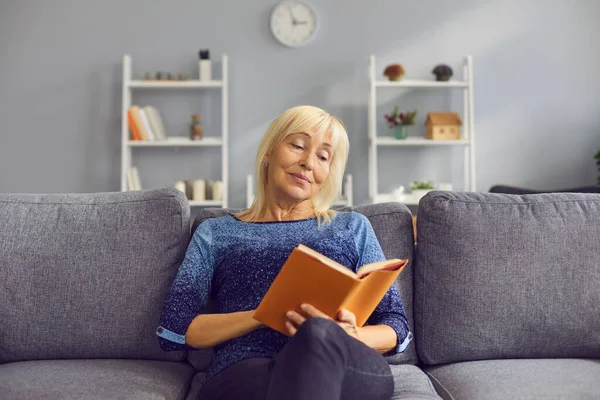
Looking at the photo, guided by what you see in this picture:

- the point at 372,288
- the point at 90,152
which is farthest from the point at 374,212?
the point at 90,152

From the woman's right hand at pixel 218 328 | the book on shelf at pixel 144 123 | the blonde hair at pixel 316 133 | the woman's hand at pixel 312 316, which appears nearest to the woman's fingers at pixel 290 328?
the woman's hand at pixel 312 316

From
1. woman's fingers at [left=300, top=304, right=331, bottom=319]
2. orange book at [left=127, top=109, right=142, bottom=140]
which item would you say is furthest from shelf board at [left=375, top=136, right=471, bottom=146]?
woman's fingers at [left=300, top=304, right=331, bottom=319]

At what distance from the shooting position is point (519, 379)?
1.50 m

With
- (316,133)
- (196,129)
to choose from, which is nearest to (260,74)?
(196,129)

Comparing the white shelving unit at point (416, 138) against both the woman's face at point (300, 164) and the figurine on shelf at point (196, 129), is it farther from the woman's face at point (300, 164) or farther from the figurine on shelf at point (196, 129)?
the woman's face at point (300, 164)

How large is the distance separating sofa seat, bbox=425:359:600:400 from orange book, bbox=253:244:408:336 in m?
0.33

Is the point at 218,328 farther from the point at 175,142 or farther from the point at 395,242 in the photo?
the point at 175,142

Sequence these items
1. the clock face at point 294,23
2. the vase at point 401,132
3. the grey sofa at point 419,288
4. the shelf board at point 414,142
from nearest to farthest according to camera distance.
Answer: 1. the grey sofa at point 419,288
2. the shelf board at point 414,142
3. the vase at point 401,132
4. the clock face at point 294,23

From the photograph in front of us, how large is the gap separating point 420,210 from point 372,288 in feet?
1.76

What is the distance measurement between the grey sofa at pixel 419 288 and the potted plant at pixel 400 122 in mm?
2536

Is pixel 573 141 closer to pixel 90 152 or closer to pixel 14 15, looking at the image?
pixel 90 152

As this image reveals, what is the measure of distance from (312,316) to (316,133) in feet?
1.81

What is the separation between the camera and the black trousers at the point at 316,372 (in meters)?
1.15

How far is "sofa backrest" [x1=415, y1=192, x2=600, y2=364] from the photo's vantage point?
1.66 metres
